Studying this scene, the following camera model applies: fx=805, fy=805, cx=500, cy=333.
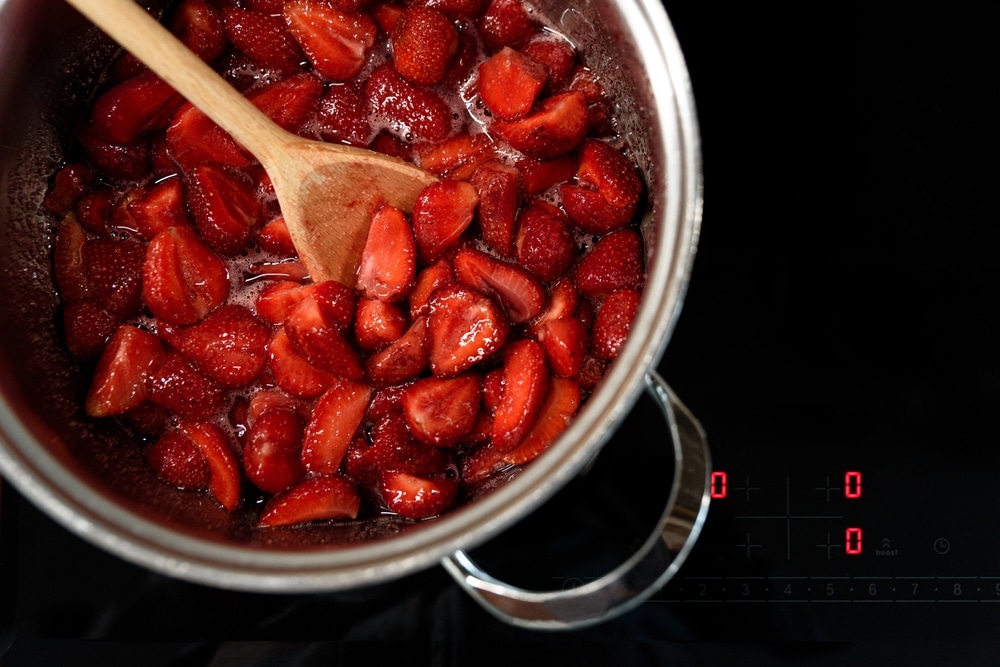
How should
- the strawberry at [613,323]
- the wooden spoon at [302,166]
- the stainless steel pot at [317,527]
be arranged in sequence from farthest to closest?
the strawberry at [613,323] → the wooden spoon at [302,166] → the stainless steel pot at [317,527]

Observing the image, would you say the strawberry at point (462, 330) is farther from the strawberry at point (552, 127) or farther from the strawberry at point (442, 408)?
the strawberry at point (552, 127)

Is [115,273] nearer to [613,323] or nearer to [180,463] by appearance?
[180,463]

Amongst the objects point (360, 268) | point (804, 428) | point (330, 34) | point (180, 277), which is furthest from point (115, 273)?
point (804, 428)

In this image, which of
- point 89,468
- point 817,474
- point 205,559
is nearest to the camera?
point 205,559

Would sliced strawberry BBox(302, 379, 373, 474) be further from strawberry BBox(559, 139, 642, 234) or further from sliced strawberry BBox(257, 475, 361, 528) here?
strawberry BBox(559, 139, 642, 234)

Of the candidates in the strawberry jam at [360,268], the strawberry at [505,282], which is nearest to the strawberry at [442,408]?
the strawberry jam at [360,268]

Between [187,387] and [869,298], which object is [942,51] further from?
[187,387]

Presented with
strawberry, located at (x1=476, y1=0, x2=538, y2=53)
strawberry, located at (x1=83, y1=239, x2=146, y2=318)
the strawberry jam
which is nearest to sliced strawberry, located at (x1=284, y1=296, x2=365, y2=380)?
the strawberry jam

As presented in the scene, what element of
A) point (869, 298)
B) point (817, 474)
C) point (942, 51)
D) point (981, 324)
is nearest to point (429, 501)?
point (817, 474)
